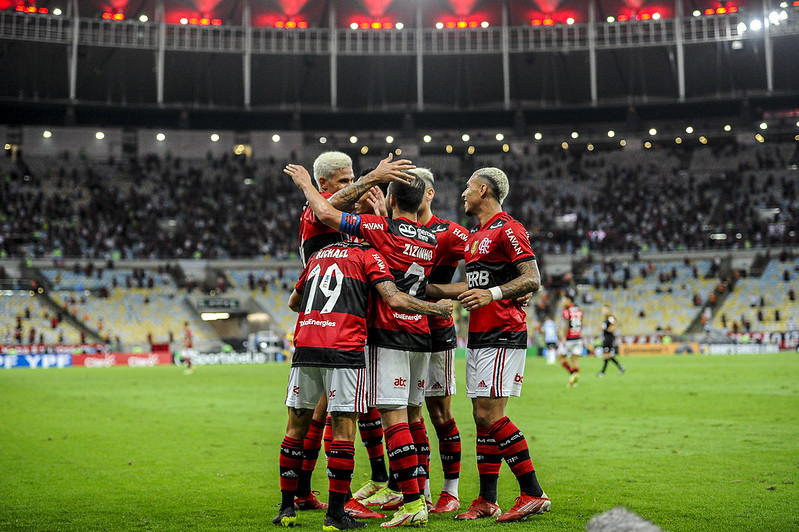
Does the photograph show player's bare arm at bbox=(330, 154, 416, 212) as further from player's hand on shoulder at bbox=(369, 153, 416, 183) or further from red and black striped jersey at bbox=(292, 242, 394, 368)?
red and black striped jersey at bbox=(292, 242, 394, 368)

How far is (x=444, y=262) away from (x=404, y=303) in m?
1.25

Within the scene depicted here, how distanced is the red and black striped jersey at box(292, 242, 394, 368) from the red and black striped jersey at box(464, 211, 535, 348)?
932 millimetres

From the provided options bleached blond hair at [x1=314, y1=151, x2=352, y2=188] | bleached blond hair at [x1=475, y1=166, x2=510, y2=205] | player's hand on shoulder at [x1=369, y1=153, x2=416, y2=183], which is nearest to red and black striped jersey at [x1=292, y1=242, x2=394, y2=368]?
player's hand on shoulder at [x1=369, y1=153, x2=416, y2=183]

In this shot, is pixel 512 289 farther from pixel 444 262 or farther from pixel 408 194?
pixel 408 194

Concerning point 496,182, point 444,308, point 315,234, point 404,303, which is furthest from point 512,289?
point 315,234

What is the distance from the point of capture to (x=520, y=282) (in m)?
6.46

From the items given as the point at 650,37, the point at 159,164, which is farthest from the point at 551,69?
the point at 159,164

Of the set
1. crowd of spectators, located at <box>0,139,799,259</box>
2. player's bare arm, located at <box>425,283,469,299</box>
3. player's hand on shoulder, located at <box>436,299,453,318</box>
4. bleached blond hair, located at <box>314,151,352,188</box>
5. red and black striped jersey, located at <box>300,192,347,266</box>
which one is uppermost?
crowd of spectators, located at <box>0,139,799,259</box>

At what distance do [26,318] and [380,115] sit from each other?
27966 millimetres

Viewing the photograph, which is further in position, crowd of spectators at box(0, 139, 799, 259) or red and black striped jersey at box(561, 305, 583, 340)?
crowd of spectators at box(0, 139, 799, 259)

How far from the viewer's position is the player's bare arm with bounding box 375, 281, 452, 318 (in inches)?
240

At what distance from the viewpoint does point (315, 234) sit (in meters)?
6.62

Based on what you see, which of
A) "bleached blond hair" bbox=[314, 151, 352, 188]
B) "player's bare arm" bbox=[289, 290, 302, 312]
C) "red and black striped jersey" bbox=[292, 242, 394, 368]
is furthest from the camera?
"player's bare arm" bbox=[289, 290, 302, 312]

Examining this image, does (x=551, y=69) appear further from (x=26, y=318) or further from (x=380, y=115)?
(x=26, y=318)
